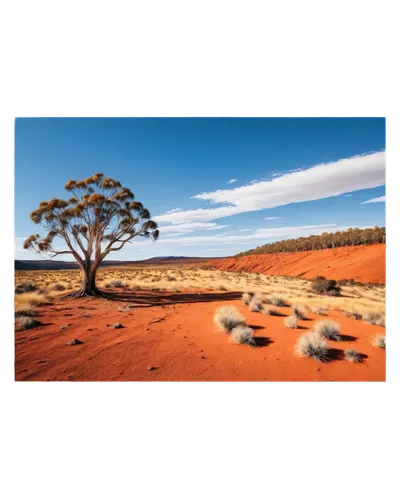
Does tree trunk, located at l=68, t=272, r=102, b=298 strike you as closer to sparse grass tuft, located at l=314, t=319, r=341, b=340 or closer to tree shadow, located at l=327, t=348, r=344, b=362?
sparse grass tuft, located at l=314, t=319, r=341, b=340

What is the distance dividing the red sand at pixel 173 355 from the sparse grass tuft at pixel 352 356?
0.24 feet

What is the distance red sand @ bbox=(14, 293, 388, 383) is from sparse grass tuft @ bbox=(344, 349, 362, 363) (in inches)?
2.9

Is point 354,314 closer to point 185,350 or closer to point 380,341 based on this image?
point 380,341

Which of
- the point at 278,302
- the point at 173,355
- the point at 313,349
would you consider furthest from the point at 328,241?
the point at 173,355

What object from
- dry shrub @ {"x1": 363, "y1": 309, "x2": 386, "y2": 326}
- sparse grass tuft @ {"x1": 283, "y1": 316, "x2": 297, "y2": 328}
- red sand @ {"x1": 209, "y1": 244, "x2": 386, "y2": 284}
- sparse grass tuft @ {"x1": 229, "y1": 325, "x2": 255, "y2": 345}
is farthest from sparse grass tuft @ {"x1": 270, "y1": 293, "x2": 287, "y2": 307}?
sparse grass tuft @ {"x1": 229, "y1": 325, "x2": 255, "y2": 345}

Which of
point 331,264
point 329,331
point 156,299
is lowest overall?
point 156,299

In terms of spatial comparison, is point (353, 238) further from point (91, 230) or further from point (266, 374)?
point (91, 230)

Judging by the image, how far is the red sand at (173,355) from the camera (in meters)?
3.08

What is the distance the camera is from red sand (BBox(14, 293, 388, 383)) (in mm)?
3080

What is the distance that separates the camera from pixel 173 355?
358cm

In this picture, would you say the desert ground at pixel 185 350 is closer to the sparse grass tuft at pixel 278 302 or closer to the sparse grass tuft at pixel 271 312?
the sparse grass tuft at pixel 271 312

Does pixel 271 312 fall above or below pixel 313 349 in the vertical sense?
below

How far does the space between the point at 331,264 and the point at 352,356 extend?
1502 cm
